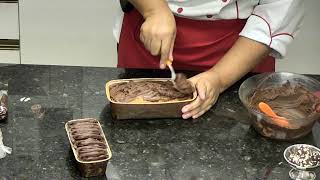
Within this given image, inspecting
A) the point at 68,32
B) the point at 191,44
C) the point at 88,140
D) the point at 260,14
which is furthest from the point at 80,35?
the point at 88,140

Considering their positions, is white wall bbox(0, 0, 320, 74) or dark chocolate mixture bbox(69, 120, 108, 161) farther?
white wall bbox(0, 0, 320, 74)

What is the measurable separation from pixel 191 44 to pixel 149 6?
0.19m

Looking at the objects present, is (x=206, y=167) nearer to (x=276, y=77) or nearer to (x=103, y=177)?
(x=103, y=177)

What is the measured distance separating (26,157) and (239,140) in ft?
1.37

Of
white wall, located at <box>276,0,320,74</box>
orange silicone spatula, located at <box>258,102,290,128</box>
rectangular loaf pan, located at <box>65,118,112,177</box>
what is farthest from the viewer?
white wall, located at <box>276,0,320,74</box>

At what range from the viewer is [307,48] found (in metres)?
2.23

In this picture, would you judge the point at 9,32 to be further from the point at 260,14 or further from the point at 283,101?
the point at 283,101

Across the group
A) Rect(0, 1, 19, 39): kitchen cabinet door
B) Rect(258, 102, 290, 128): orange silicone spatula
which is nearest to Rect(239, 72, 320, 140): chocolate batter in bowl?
Rect(258, 102, 290, 128): orange silicone spatula

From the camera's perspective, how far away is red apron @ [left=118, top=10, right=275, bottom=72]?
1365 millimetres

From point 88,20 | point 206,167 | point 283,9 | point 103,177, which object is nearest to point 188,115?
point 206,167

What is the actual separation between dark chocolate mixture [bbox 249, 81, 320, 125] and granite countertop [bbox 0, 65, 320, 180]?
0.05 meters

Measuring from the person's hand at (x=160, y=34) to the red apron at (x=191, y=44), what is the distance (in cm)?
15

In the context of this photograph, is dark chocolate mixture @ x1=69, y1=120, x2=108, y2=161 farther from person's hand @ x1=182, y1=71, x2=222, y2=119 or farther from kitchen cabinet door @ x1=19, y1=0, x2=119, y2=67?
kitchen cabinet door @ x1=19, y1=0, x2=119, y2=67

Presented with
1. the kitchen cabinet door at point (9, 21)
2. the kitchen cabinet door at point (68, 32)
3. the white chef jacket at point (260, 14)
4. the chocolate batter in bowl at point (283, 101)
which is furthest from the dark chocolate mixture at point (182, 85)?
the kitchen cabinet door at point (9, 21)
